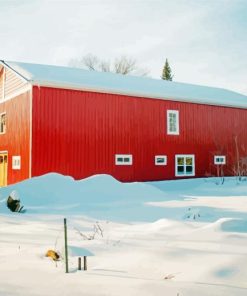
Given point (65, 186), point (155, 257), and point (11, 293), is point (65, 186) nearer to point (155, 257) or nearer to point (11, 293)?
point (155, 257)

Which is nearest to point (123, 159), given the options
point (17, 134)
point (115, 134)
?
point (115, 134)

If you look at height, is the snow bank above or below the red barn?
below

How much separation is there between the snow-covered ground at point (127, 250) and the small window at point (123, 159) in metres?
7.48

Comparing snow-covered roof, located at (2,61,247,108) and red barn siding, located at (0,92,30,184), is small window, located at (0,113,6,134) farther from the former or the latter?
snow-covered roof, located at (2,61,247,108)

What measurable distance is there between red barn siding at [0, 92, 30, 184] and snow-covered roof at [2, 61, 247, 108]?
1.45 metres

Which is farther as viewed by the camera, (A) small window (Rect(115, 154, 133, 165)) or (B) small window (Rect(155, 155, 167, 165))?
(B) small window (Rect(155, 155, 167, 165))

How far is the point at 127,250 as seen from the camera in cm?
547

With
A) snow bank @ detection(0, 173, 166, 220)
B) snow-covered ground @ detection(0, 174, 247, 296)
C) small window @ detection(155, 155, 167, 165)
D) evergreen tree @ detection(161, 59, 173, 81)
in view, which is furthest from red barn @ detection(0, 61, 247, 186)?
evergreen tree @ detection(161, 59, 173, 81)

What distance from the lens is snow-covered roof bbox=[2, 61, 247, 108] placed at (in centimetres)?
1788

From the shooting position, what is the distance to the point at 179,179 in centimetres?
2083

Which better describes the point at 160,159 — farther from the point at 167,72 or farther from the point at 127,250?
the point at 167,72

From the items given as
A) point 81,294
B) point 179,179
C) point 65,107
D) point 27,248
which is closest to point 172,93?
point 179,179

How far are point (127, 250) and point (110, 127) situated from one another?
1372 centimetres

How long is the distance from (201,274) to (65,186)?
9.79m
